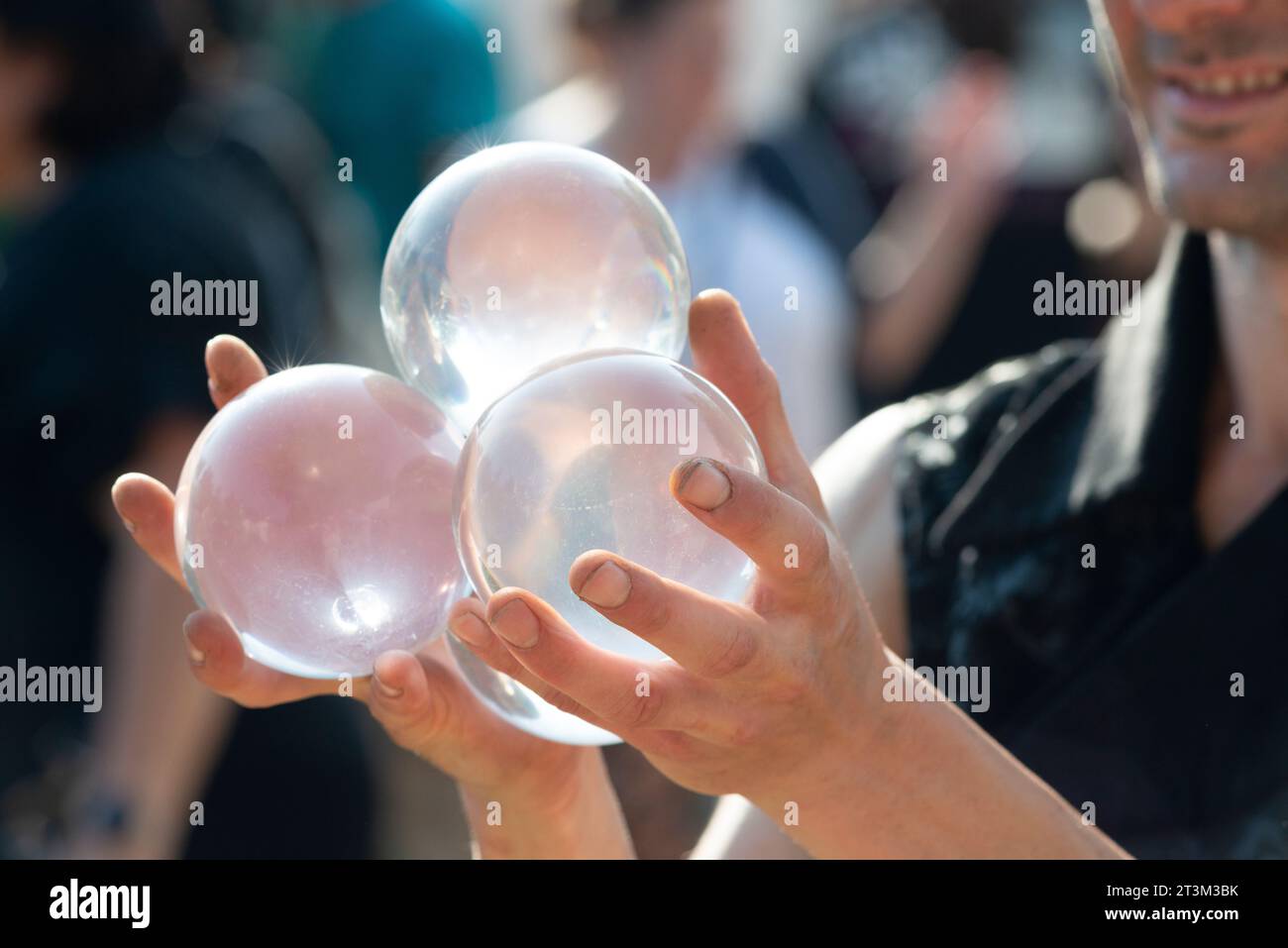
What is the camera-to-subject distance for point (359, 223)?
182 inches

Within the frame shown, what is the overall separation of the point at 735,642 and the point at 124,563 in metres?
1.79

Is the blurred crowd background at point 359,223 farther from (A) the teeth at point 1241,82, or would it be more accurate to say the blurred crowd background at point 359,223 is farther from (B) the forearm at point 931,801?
(A) the teeth at point 1241,82

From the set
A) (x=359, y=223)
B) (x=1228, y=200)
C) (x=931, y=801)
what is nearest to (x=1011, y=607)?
(x=931, y=801)

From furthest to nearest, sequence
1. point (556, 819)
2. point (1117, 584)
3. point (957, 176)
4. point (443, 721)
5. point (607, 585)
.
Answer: point (957, 176) < point (1117, 584) < point (556, 819) < point (443, 721) < point (607, 585)

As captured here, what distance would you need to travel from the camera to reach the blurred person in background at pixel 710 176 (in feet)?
11.6

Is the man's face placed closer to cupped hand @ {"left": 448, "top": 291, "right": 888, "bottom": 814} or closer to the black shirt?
the black shirt

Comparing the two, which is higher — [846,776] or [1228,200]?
[1228,200]

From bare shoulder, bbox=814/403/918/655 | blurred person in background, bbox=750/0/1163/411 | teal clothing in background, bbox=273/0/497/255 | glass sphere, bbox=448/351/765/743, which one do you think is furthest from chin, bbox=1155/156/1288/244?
teal clothing in background, bbox=273/0/497/255

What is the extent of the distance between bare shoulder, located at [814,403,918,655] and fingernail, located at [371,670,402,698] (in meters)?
0.69

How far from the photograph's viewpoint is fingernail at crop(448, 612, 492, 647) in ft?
→ 4.94

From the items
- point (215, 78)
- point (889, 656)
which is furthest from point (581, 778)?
point (215, 78)

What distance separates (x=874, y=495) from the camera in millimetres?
2137

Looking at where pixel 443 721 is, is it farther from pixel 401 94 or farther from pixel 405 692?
pixel 401 94
